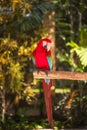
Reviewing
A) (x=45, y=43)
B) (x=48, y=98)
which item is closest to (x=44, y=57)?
(x=45, y=43)

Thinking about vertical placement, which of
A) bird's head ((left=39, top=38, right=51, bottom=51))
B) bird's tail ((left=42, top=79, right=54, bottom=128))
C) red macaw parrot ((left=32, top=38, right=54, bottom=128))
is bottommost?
bird's tail ((left=42, top=79, right=54, bottom=128))

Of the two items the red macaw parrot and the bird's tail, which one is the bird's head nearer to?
the red macaw parrot

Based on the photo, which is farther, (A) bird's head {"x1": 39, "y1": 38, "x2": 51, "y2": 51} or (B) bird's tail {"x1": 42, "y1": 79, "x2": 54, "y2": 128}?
(A) bird's head {"x1": 39, "y1": 38, "x2": 51, "y2": 51}

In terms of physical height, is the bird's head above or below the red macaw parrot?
above

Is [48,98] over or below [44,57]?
below

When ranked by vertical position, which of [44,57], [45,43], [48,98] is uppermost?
[45,43]

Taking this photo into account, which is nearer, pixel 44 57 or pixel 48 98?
pixel 48 98

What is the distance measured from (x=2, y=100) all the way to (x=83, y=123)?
166cm

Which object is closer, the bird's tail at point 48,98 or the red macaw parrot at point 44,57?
the bird's tail at point 48,98

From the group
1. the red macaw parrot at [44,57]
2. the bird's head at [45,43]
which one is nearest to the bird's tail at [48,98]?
the red macaw parrot at [44,57]

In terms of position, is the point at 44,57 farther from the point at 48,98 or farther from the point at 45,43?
the point at 48,98

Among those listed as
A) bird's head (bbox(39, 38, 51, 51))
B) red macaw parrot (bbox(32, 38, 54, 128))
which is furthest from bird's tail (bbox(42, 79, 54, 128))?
bird's head (bbox(39, 38, 51, 51))

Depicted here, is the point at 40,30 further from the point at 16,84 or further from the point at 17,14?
the point at 16,84

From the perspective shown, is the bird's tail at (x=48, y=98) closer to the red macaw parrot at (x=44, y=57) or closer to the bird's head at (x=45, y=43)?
the red macaw parrot at (x=44, y=57)
